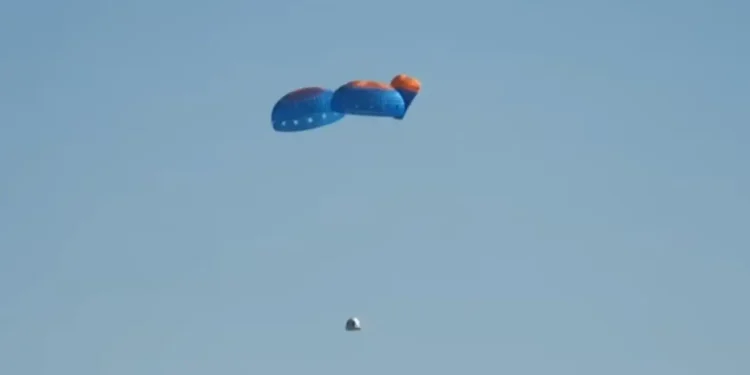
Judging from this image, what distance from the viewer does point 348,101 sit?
153625 mm

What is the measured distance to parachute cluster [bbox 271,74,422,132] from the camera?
154 metres

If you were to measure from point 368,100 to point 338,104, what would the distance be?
1315 mm

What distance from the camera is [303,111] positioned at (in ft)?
507

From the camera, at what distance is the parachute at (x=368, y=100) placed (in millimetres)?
153500

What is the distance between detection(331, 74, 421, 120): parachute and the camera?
154m

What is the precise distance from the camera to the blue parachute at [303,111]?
507 ft

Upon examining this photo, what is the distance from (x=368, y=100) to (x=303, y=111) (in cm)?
289

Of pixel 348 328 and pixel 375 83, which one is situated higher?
pixel 375 83

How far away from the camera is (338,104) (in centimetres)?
15400

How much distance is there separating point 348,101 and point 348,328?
9458mm

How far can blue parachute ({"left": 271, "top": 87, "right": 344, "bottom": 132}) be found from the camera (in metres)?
155

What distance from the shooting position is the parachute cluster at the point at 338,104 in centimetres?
15362

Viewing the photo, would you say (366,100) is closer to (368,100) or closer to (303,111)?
(368,100)

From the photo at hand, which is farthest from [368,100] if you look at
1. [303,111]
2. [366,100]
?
[303,111]
